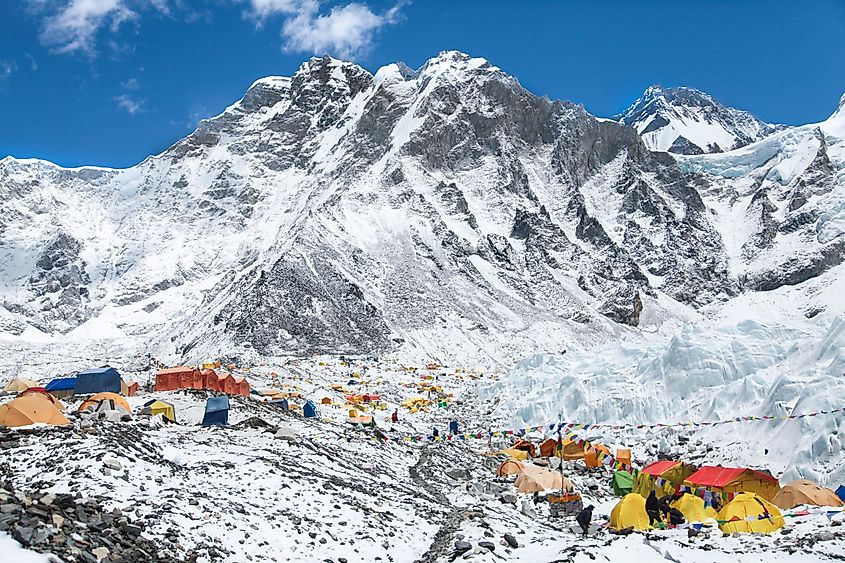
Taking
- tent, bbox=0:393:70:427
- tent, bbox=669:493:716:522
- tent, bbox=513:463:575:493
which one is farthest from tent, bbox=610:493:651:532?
tent, bbox=0:393:70:427

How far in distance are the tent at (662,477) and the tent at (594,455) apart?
6448 millimetres

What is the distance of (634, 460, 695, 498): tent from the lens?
1066 inches

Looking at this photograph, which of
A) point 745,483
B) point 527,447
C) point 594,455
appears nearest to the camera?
point 745,483

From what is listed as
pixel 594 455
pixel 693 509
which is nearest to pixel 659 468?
pixel 693 509

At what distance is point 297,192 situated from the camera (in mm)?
170750

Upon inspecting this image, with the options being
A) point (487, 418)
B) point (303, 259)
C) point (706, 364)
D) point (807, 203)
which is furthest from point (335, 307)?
point (807, 203)

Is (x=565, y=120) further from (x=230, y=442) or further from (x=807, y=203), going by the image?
(x=230, y=442)

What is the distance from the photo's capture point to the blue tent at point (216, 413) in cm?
3083

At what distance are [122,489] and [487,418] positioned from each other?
1410 inches

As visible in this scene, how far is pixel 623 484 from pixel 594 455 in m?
5.95

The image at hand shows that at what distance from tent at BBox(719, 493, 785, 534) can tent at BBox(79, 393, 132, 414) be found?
21.9 m

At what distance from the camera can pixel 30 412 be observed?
2373 cm

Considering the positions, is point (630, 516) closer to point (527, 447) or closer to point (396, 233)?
point (527, 447)

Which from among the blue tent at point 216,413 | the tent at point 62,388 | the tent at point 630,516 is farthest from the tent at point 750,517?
the tent at point 62,388
